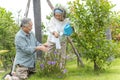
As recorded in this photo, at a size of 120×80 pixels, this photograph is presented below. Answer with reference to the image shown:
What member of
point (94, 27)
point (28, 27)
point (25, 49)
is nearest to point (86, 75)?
point (94, 27)

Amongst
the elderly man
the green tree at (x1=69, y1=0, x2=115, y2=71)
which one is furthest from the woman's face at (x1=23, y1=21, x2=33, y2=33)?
the green tree at (x1=69, y1=0, x2=115, y2=71)

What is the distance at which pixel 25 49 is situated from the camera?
26.3 feet

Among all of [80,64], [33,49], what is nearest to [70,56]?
[80,64]

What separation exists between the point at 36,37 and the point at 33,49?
1333 mm

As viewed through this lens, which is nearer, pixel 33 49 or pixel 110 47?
pixel 33 49

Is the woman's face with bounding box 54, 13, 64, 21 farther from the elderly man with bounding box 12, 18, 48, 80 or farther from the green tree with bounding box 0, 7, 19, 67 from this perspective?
the green tree with bounding box 0, 7, 19, 67

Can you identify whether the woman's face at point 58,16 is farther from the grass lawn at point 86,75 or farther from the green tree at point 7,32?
the green tree at point 7,32

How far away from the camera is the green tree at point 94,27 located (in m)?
8.95

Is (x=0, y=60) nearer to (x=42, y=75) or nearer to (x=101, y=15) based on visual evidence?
(x=42, y=75)

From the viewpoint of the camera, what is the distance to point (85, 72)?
9.22 m

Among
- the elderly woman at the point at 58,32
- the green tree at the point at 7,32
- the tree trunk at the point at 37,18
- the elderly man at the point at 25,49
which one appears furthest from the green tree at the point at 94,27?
the green tree at the point at 7,32

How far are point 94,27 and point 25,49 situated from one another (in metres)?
1.97

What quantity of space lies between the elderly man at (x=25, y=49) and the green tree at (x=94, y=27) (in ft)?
3.79

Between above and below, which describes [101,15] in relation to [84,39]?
above
